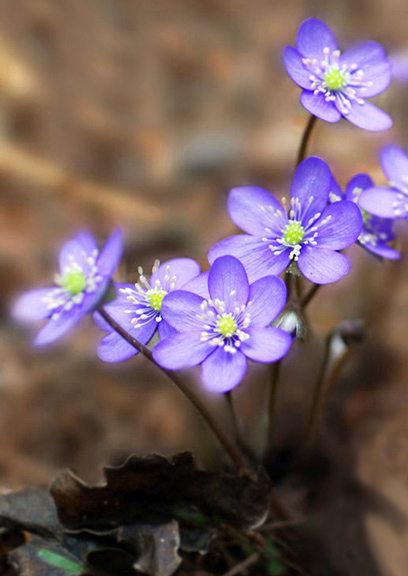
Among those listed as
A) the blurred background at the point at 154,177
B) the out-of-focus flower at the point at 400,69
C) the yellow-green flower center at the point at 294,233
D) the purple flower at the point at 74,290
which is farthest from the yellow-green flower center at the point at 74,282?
the out-of-focus flower at the point at 400,69

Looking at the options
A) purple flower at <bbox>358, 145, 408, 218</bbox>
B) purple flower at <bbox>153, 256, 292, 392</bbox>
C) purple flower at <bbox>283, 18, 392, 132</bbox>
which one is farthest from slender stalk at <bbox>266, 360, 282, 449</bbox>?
purple flower at <bbox>283, 18, 392, 132</bbox>

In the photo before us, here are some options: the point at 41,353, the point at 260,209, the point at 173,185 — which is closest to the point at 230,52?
the point at 173,185

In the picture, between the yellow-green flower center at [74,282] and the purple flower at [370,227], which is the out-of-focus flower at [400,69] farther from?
→ the yellow-green flower center at [74,282]

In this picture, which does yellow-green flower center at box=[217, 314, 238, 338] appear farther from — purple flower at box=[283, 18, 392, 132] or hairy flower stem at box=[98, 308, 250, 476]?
purple flower at box=[283, 18, 392, 132]

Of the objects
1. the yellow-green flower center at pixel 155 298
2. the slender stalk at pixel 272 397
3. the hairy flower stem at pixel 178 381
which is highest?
the yellow-green flower center at pixel 155 298

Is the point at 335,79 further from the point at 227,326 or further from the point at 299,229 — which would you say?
the point at 227,326

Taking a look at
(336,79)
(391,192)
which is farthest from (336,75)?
(391,192)

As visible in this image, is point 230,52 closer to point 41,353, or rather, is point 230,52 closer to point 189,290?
point 41,353
